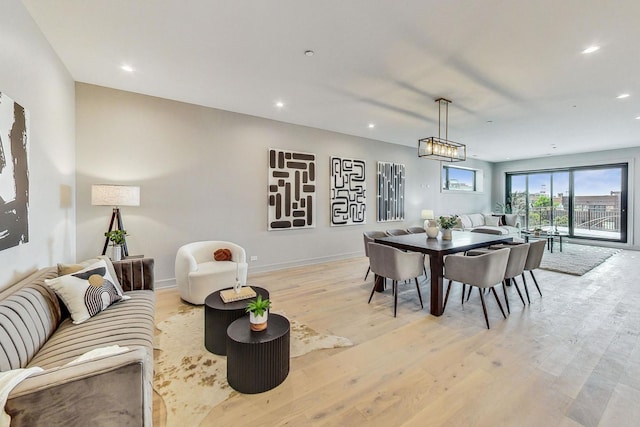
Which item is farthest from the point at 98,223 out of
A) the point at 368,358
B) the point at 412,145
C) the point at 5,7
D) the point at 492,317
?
the point at 412,145

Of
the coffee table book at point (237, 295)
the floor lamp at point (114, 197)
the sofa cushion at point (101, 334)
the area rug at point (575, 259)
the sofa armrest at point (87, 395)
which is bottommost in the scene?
the area rug at point (575, 259)

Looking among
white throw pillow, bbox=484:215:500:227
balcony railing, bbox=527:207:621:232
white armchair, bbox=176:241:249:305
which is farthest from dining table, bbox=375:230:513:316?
balcony railing, bbox=527:207:621:232

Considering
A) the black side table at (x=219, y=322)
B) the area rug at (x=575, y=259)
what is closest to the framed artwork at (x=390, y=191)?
the area rug at (x=575, y=259)

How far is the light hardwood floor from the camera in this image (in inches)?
68.7

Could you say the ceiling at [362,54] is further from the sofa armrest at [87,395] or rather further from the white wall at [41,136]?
the sofa armrest at [87,395]

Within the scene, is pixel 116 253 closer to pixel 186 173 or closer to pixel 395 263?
pixel 186 173

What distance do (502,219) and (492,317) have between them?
294 inches

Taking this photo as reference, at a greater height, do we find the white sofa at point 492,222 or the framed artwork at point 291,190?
the framed artwork at point 291,190

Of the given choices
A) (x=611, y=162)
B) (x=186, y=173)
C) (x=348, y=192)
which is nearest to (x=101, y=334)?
(x=186, y=173)

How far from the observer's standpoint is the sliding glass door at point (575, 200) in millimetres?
7918

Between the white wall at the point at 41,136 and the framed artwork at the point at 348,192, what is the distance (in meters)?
Result: 4.12

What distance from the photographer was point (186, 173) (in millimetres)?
4270

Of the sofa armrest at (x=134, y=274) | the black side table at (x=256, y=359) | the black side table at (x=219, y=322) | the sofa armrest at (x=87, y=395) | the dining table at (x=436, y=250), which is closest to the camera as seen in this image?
the sofa armrest at (x=87, y=395)

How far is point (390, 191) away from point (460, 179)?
3652 mm
